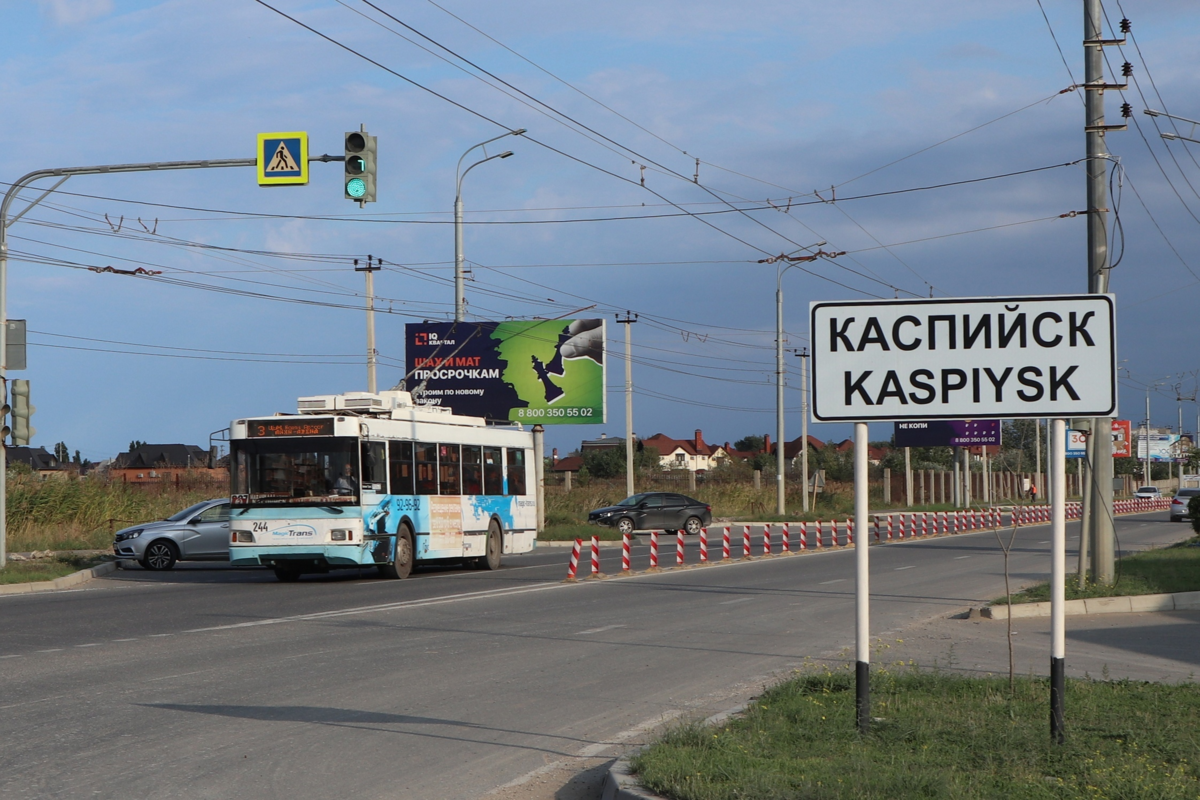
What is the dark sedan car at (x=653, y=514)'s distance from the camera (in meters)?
42.2

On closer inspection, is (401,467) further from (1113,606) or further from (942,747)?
(942,747)

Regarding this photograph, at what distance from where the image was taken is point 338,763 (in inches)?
296

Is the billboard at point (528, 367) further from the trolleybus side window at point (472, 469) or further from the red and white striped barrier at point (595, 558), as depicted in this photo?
the red and white striped barrier at point (595, 558)

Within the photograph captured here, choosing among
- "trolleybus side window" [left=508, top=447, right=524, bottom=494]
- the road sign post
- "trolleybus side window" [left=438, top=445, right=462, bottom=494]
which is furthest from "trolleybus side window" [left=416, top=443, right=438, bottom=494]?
the road sign post

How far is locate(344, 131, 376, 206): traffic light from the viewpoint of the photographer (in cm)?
1673

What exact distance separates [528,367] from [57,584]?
25.2 meters

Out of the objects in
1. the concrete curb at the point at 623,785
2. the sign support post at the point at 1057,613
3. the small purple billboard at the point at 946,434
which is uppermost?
the small purple billboard at the point at 946,434

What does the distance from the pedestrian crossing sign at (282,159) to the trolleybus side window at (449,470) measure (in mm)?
7713

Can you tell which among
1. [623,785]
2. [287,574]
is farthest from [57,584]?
[623,785]

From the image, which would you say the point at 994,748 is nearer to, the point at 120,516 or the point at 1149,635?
the point at 1149,635

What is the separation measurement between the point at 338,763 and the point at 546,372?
1491 inches

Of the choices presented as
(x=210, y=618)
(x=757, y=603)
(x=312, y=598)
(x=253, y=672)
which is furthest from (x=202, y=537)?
(x=253, y=672)

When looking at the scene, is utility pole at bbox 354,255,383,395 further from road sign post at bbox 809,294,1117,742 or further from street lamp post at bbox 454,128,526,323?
road sign post at bbox 809,294,1117,742

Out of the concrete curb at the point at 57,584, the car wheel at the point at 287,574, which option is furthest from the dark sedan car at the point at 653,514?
the concrete curb at the point at 57,584
